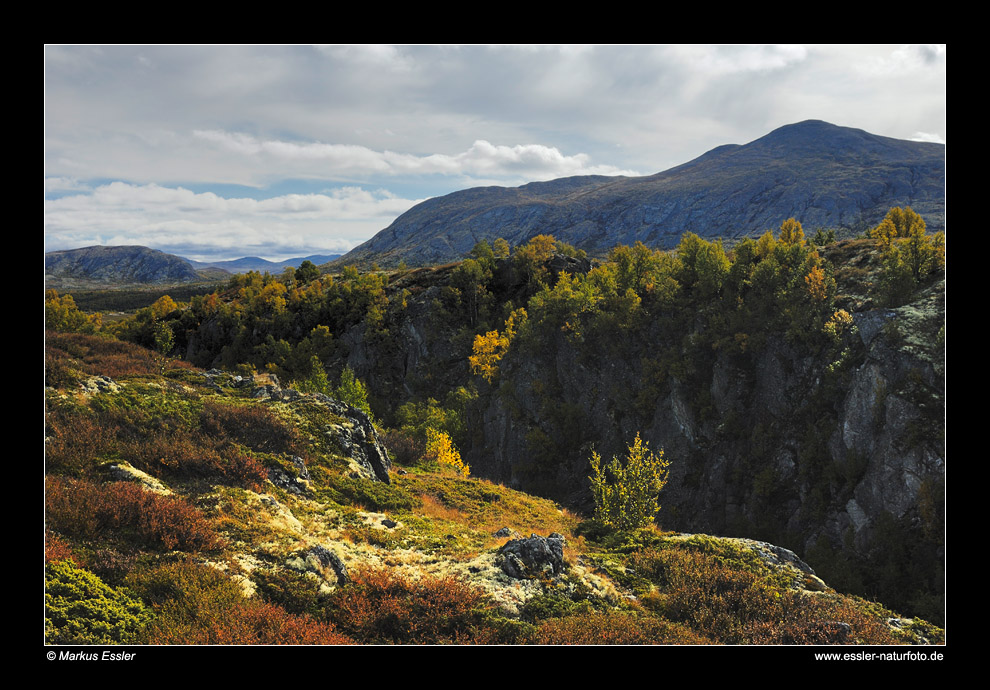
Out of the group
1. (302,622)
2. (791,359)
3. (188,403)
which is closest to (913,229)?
(791,359)

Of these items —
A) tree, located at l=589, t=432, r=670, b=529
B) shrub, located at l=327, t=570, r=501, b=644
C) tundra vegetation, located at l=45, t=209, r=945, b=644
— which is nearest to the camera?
tundra vegetation, located at l=45, t=209, r=945, b=644

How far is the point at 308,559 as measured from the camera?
40.7 feet

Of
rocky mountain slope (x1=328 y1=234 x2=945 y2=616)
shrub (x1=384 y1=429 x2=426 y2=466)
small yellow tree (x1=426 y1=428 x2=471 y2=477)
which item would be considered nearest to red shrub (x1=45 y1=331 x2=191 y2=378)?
shrub (x1=384 y1=429 x2=426 y2=466)

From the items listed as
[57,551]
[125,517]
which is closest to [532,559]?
[125,517]

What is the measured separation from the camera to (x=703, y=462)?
152ft

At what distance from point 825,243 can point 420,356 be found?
6597 centimetres

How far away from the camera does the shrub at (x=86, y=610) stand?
812 centimetres

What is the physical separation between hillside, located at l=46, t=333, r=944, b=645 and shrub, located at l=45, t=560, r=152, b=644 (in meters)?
0.03

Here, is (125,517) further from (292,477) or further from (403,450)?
(403,450)

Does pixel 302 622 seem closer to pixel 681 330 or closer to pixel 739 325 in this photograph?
pixel 739 325

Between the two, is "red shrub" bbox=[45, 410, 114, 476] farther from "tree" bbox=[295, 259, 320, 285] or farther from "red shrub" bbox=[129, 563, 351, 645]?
"tree" bbox=[295, 259, 320, 285]

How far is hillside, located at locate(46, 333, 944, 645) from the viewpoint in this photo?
32.0 feet

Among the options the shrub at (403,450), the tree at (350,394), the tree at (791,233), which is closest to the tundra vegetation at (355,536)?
the shrub at (403,450)

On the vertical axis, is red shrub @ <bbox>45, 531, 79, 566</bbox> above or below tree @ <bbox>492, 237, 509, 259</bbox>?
below
